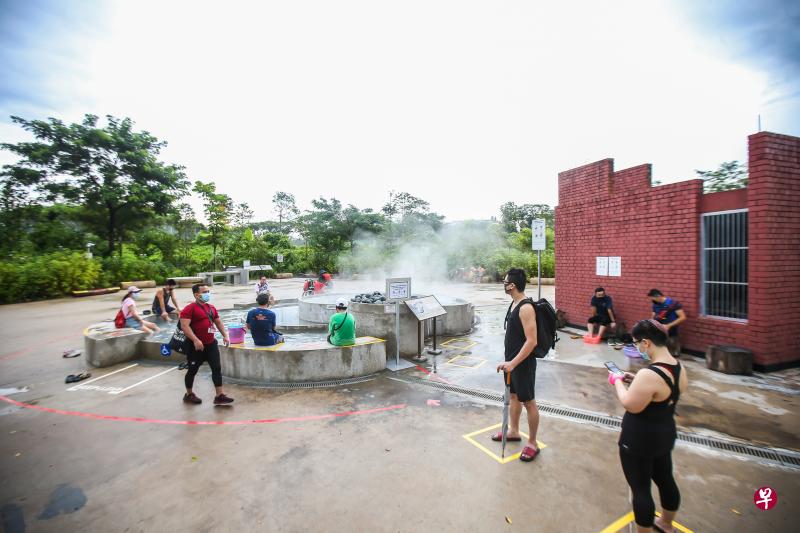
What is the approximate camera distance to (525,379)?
11.3 ft

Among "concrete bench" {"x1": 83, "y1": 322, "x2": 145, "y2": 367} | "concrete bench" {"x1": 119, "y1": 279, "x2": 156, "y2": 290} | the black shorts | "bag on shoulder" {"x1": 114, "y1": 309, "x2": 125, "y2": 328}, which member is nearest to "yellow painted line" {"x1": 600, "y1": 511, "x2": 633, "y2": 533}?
the black shorts

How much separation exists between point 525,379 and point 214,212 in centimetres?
3281

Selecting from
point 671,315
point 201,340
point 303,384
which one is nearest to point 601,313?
point 671,315

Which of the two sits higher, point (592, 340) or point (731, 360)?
point (731, 360)

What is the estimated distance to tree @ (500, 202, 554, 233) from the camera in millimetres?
40531

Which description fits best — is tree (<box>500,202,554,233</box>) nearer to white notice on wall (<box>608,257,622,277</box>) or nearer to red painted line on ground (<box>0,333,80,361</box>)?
white notice on wall (<box>608,257,622,277</box>)

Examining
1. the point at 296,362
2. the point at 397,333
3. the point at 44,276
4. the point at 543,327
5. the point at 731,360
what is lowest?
the point at 731,360

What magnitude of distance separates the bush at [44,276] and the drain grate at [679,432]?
2179cm

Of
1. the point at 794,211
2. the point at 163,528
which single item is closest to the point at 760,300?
the point at 794,211

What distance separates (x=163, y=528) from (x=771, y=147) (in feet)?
33.6

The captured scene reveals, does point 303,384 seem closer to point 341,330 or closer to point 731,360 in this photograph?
point 341,330

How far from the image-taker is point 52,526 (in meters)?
2.74

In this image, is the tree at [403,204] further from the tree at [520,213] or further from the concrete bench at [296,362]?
the concrete bench at [296,362]

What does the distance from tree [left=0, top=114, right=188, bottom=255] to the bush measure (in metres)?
5.70
